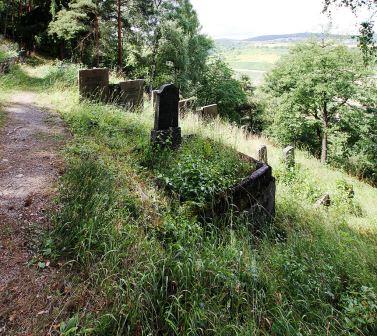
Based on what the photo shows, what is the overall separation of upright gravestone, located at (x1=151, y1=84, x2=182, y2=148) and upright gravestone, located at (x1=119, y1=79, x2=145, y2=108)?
448 cm

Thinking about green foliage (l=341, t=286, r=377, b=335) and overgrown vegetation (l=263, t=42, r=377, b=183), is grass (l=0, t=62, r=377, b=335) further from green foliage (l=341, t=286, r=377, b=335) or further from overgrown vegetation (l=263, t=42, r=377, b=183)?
overgrown vegetation (l=263, t=42, r=377, b=183)

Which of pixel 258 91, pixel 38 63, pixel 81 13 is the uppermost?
pixel 81 13

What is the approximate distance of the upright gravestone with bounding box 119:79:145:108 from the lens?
10.5 metres

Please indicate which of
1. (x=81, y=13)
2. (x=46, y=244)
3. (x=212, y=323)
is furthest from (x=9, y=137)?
(x=81, y=13)

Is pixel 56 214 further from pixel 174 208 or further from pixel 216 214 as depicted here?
pixel 216 214

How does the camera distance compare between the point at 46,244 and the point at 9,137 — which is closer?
the point at 46,244

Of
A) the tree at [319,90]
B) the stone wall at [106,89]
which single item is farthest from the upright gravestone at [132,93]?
the tree at [319,90]

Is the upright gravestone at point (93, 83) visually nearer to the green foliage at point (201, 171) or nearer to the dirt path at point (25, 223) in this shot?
the dirt path at point (25, 223)

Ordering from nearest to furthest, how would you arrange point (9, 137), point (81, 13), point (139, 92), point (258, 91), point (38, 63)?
point (9, 137), point (139, 92), point (81, 13), point (38, 63), point (258, 91)

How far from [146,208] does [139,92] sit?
772 centimetres

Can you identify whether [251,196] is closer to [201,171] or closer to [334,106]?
[201,171]

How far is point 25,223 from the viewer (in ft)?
11.0

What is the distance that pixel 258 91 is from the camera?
31.2 metres

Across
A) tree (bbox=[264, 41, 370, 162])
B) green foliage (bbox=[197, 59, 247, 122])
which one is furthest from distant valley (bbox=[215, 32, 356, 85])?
green foliage (bbox=[197, 59, 247, 122])
